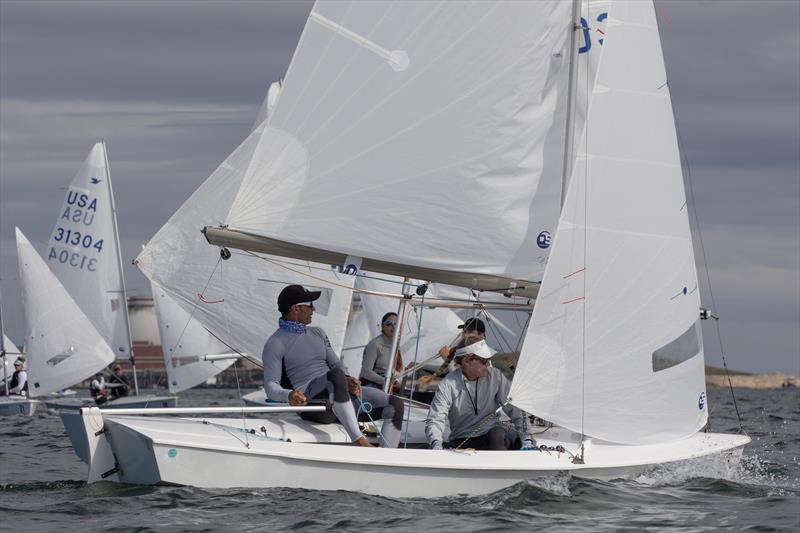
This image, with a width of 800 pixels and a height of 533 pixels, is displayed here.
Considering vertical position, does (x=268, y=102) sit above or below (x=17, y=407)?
above

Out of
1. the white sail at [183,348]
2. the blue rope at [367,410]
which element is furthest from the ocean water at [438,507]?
the white sail at [183,348]

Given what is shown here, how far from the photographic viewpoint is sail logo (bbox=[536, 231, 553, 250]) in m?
12.5

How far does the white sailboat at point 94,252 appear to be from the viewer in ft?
119

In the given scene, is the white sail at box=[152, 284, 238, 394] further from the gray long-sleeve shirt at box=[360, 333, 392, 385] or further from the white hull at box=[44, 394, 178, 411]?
the gray long-sleeve shirt at box=[360, 333, 392, 385]

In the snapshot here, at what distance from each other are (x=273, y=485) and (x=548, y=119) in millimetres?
4606

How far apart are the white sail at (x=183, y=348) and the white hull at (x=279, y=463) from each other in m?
24.3

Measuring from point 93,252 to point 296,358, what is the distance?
87.0 feet

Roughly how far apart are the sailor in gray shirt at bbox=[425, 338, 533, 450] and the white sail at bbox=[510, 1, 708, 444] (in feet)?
0.74

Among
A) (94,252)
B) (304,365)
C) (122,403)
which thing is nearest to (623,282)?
(304,365)

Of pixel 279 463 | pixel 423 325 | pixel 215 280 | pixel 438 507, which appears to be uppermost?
pixel 215 280

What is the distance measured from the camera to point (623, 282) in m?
11.4

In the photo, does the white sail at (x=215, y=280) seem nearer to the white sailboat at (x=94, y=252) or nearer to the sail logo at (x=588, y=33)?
the sail logo at (x=588, y=33)

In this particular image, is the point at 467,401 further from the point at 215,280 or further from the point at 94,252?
the point at 94,252

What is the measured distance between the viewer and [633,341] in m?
11.5
